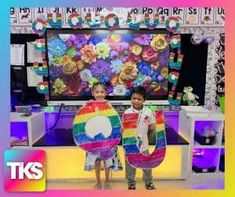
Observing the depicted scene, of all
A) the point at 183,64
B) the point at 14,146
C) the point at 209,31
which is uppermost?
the point at 209,31

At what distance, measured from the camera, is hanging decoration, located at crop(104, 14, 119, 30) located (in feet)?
4.02

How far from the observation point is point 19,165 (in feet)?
4.04

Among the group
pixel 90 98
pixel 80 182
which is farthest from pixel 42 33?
pixel 80 182

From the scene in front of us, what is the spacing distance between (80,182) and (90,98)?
27cm

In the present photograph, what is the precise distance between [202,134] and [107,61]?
0.38m

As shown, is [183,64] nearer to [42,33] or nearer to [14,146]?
[42,33]

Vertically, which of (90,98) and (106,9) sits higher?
(106,9)

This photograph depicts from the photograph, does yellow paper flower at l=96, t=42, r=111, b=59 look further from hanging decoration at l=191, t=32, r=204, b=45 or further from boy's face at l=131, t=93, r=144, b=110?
hanging decoration at l=191, t=32, r=204, b=45

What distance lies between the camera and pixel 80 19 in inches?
48.6

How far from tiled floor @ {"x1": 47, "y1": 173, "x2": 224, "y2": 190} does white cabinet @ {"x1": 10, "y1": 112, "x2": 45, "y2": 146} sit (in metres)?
0.15

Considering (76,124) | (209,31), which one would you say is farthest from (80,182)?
(209,31)

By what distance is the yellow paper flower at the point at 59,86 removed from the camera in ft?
4.18

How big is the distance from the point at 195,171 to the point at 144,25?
19.3 inches

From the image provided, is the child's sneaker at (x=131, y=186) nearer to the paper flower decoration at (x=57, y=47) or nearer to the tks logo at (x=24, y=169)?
the tks logo at (x=24, y=169)
